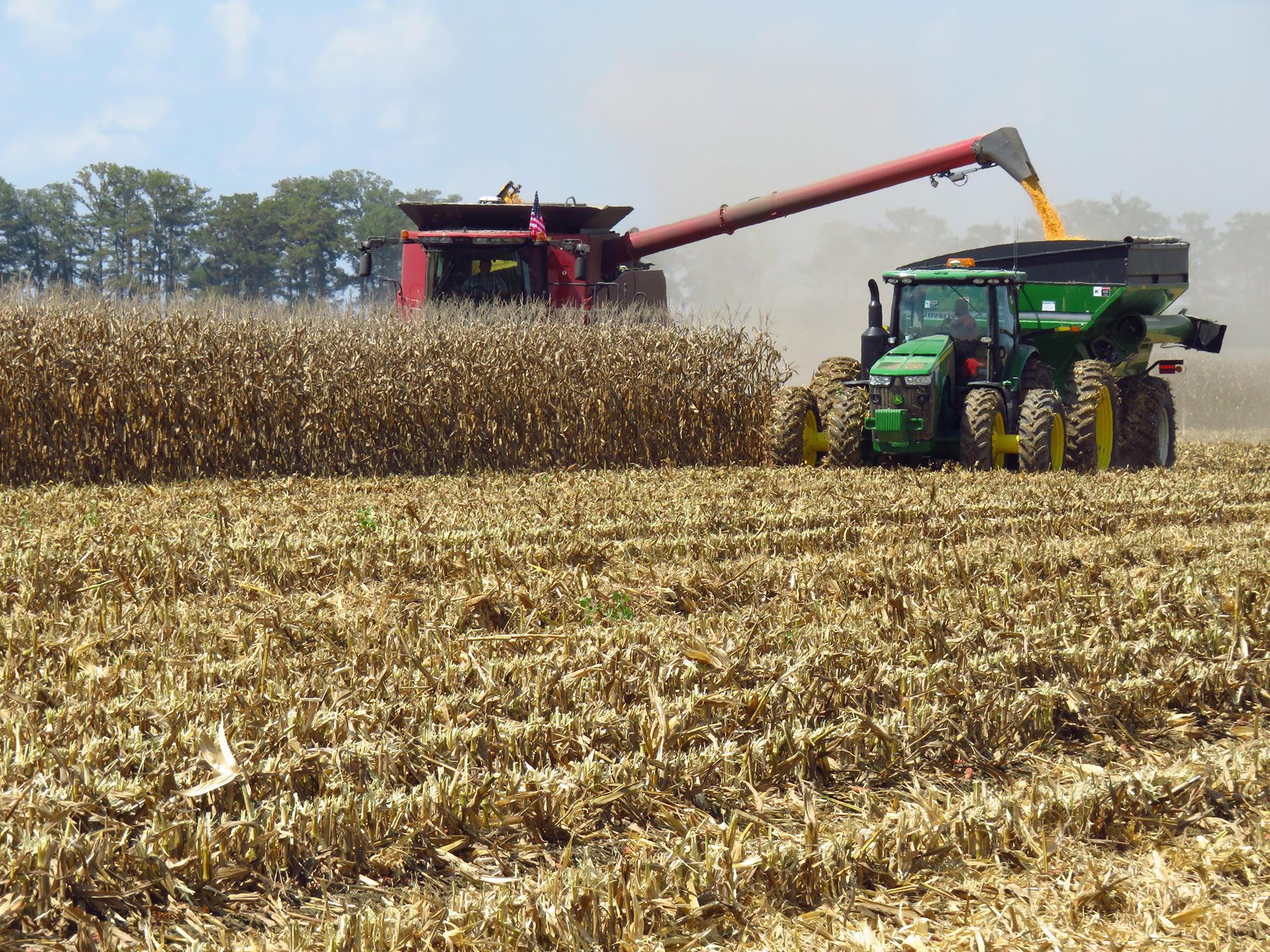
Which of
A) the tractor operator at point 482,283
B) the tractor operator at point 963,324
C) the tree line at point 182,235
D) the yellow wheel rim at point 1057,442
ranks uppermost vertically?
the tree line at point 182,235

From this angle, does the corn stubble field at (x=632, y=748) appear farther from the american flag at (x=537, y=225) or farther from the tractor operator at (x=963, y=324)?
the american flag at (x=537, y=225)

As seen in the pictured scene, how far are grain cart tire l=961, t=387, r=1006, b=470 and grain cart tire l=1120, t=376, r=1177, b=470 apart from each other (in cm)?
295

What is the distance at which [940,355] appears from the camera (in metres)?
10.6

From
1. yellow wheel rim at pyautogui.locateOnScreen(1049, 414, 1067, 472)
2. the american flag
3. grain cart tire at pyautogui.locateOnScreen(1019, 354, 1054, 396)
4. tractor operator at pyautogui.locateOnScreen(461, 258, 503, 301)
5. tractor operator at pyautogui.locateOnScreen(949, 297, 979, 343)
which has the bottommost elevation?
yellow wheel rim at pyautogui.locateOnScreen(1049, 414, 1067, 472)


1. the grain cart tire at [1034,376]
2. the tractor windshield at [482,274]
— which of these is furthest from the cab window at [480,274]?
the grain cart tire at [1034,376]

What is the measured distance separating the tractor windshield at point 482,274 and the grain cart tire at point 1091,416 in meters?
5.36

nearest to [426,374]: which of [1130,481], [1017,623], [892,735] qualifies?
[1130,481]

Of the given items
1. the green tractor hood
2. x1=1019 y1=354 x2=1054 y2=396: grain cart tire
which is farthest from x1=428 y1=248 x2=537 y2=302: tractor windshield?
x1=1019 y1=354 x2=1054 y2=396: grain cart tire

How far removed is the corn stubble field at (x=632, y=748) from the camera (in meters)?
2.74

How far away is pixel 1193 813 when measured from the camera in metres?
3.37

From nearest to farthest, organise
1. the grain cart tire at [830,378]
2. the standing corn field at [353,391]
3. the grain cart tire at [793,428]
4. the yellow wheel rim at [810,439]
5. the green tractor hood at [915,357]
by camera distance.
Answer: the green tractor hood at [915,357]
the standing corn field at [353,391]
the grain cart tire at [793,428]
the yellow wheel rim at [810,439]
the grain cart tire at [830,378]

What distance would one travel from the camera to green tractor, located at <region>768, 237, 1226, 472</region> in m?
10.5

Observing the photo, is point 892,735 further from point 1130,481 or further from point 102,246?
point 102,246

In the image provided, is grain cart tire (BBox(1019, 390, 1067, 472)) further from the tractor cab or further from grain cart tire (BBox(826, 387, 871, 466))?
grain cart tire (BBox(826, 387, 871, 466))
